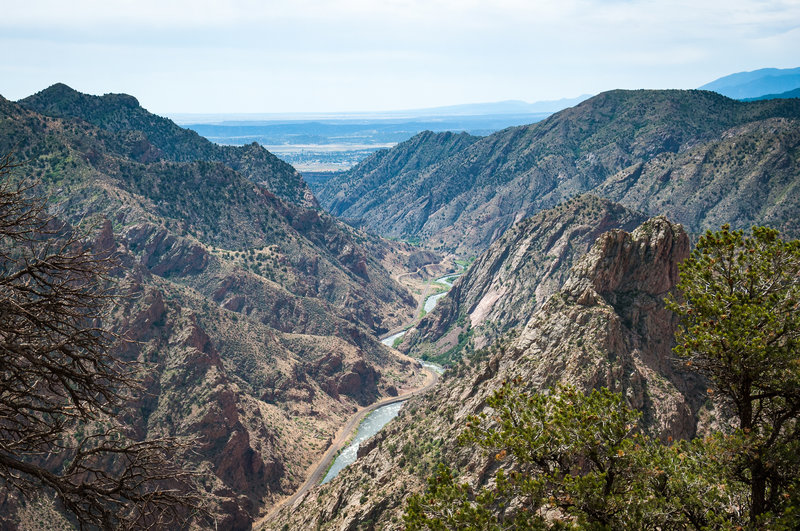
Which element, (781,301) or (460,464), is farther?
(460,464)

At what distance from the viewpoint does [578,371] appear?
52.8 meters

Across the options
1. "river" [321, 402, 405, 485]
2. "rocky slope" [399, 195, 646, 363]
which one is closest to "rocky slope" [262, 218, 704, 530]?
"river" [321, 402, 405, 485]

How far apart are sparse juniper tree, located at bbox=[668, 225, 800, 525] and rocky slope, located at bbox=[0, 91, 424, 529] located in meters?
62.2

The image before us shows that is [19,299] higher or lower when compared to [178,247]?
higher

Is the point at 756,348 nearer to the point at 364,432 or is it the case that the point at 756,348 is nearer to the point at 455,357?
the point at 364,432

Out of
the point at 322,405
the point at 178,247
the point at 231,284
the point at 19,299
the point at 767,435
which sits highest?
the point at 19,299

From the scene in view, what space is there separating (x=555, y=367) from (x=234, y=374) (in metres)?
72.1

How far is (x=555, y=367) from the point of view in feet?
182

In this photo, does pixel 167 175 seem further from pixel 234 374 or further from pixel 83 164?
pixel 234 374

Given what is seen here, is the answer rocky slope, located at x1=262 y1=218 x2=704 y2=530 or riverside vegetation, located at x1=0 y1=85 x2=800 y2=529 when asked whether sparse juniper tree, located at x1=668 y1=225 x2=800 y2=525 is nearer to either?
riverside vegetation, located at x1=0 y1=85 x2=800 y2=529

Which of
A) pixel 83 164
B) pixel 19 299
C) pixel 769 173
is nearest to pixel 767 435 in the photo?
pixel 19 299

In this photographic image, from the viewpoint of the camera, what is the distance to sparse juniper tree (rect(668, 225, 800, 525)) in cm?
2062

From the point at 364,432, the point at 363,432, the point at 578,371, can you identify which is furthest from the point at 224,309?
the point at 578,371

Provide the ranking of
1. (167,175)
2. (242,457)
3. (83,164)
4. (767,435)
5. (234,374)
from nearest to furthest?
(767,435) → (242,457) → (234,374) → (83,164) → (167,175)
